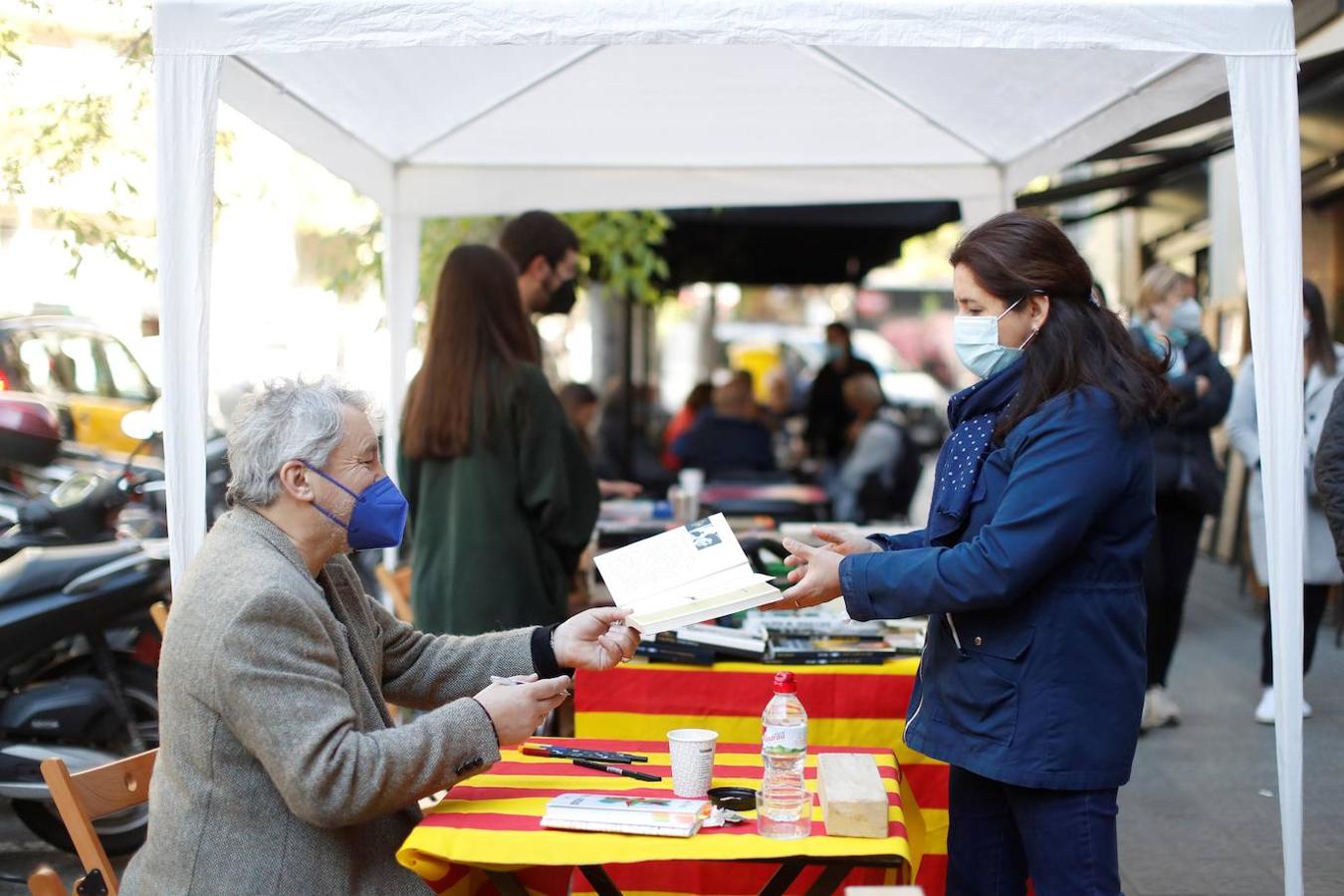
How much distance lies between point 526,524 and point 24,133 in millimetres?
2009

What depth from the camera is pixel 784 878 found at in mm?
2373

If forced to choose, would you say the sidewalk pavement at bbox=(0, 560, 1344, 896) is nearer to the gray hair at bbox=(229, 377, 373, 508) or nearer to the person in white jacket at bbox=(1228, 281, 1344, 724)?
the person in white jacket at bbox=(1228, 281, 1344, 724)

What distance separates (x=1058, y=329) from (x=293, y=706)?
152cm

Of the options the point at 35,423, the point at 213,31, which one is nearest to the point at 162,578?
the point at 35,423

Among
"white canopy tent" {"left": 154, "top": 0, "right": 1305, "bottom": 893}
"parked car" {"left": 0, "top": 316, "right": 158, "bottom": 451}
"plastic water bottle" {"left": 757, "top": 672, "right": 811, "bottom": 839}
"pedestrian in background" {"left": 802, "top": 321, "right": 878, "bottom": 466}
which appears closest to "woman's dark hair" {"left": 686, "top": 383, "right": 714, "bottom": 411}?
"pedestrian in background" {"left": 802, "top": 321, "right": 878, "bottom": 466}

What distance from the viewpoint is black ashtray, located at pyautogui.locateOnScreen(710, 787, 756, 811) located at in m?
2.38

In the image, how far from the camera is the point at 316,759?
213 cm

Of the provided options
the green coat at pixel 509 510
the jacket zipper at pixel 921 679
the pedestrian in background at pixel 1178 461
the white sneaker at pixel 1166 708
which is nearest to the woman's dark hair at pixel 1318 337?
the pedestrian in background at pixel 1178 461

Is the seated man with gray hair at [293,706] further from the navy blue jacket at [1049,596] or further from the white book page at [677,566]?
the navy blue jacket at [1049,596]

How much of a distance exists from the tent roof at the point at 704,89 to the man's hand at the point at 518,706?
1.43 m

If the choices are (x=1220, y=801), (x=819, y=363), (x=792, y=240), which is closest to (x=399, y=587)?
(x=1220, y=801)

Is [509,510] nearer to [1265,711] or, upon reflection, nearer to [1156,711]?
[1156,711]

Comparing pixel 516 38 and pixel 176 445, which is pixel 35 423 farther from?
pixel 516 38

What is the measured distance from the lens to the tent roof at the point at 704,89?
116 inches
